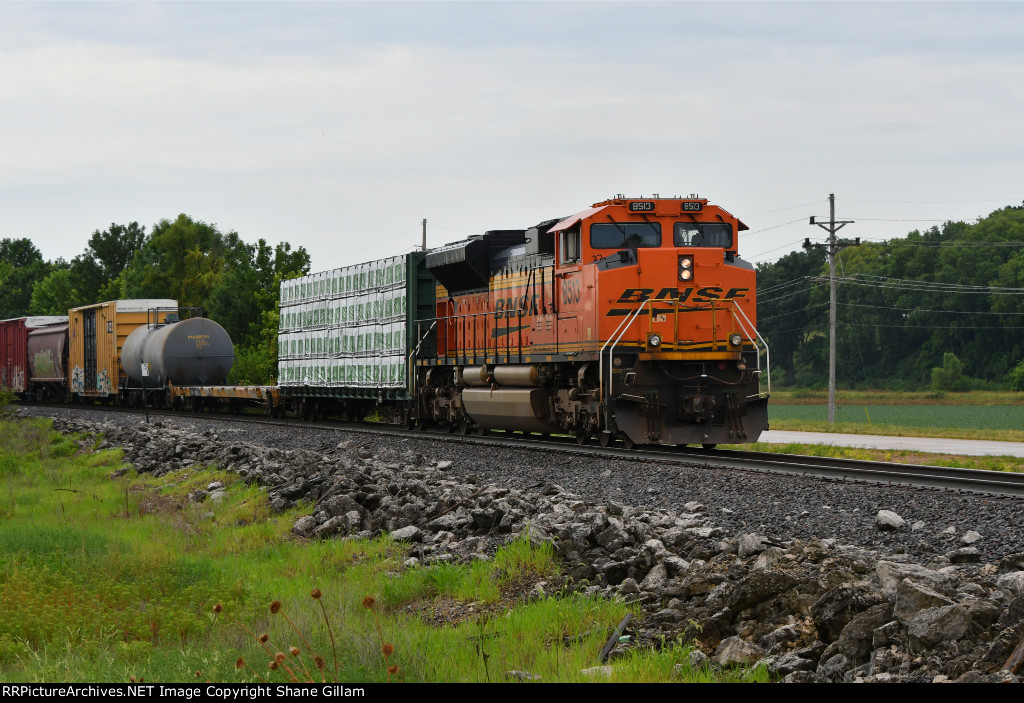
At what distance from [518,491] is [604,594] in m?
5.00

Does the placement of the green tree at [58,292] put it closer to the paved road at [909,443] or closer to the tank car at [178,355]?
the tank car at [178,355]

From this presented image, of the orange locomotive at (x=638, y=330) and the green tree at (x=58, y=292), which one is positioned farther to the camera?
the green tree at (x=58, y=292)

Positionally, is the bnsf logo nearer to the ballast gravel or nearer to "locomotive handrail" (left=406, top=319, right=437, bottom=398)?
the ballast gravel

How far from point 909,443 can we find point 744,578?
720 inches

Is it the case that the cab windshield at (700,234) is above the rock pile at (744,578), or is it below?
above

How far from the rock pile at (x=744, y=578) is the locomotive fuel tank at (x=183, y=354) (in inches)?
1000

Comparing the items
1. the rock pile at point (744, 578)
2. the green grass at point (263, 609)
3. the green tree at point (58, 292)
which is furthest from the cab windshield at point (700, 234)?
the green tree at point (58, 292)

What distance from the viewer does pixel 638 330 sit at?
18312 millimetres

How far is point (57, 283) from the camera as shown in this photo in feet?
375

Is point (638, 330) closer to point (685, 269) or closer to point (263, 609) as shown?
point (685, 269)

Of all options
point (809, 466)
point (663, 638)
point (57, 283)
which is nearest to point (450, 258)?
point (809, 466)

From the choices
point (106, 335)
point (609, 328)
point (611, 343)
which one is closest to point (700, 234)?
point (609, 328)

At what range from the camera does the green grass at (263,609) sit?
6.43 meters

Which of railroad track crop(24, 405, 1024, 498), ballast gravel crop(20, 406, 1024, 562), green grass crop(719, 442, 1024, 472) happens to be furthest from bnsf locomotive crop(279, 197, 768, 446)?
green grass crop(719, 442, 1024, 472)
